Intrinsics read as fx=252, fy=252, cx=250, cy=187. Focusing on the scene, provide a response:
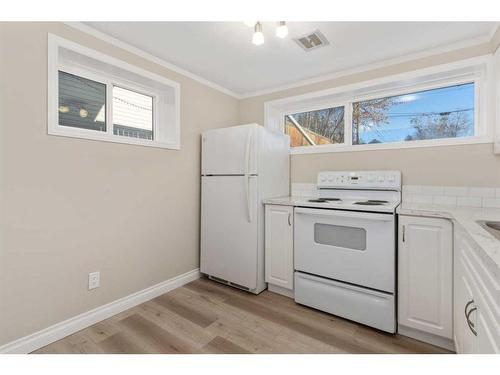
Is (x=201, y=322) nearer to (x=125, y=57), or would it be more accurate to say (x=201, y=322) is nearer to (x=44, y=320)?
(x=44, y=320)

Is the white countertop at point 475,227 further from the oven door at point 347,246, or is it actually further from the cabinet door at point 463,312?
the cabinet door at point 463,312

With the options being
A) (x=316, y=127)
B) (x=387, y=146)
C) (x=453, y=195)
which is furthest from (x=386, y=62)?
(x=453, y=195)

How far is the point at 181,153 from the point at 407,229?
6.94 ft

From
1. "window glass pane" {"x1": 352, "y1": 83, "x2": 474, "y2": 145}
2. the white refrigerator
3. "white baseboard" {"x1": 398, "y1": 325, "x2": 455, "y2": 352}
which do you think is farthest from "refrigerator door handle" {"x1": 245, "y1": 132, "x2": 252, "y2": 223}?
"white baseboard" {"x1": 398, "y1": 325, "x2": 455, "y2": 352}

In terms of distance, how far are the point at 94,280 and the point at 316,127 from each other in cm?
268

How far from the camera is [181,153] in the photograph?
2.64 m

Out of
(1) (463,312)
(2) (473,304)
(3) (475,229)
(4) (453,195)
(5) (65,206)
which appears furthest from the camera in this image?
(4) (453,195)

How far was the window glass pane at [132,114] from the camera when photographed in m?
2.28

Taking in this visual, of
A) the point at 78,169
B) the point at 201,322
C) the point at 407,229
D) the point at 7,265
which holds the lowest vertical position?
the point at 201,322

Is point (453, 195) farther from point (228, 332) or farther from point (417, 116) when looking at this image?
point (228, 332)

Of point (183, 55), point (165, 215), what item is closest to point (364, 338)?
point (165, 215)

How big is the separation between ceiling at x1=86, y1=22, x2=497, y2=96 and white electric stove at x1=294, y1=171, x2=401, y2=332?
1104mm

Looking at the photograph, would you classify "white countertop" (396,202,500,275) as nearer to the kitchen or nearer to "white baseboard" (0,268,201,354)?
the kitchen

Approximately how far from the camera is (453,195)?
2.09 meters
